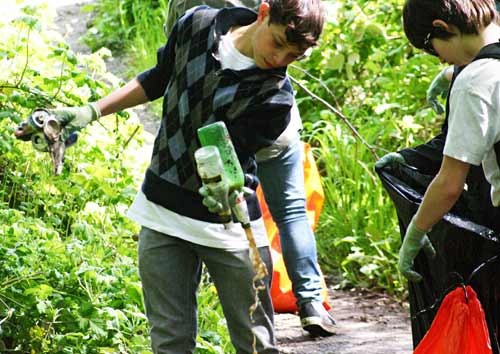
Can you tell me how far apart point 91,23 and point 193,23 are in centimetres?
629

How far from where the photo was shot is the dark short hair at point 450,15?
10.5 ft

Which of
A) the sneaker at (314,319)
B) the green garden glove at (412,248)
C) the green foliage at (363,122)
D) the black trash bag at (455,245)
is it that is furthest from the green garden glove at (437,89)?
the green foliage at (363,122)

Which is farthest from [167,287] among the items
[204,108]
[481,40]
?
[481,40]

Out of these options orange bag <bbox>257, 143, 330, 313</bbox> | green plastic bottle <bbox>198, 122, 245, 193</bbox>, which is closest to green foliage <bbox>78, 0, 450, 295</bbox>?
orange bag <bbox>257, 143, 330, 313</bbox>

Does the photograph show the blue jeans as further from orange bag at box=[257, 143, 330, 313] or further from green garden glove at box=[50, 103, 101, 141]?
green garden glove at box=[50, 103, 101, 141]

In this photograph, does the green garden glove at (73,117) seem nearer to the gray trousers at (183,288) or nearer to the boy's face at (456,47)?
the gray trousers at (183,288)

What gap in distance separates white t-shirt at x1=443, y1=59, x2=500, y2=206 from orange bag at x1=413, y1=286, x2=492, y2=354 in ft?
1.41

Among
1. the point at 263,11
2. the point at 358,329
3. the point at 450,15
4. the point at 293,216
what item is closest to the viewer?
the point at 450,15

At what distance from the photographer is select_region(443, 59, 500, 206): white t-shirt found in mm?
3080

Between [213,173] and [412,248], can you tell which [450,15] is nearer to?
[412,248]

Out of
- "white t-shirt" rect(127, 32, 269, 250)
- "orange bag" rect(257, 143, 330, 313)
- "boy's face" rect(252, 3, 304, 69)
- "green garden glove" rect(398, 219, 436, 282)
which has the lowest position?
"orange bag" rect(257, 143, 330, 313)

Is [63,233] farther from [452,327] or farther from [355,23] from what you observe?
[355,23]

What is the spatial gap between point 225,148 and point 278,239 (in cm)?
231

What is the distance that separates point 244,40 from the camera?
3416 mm
